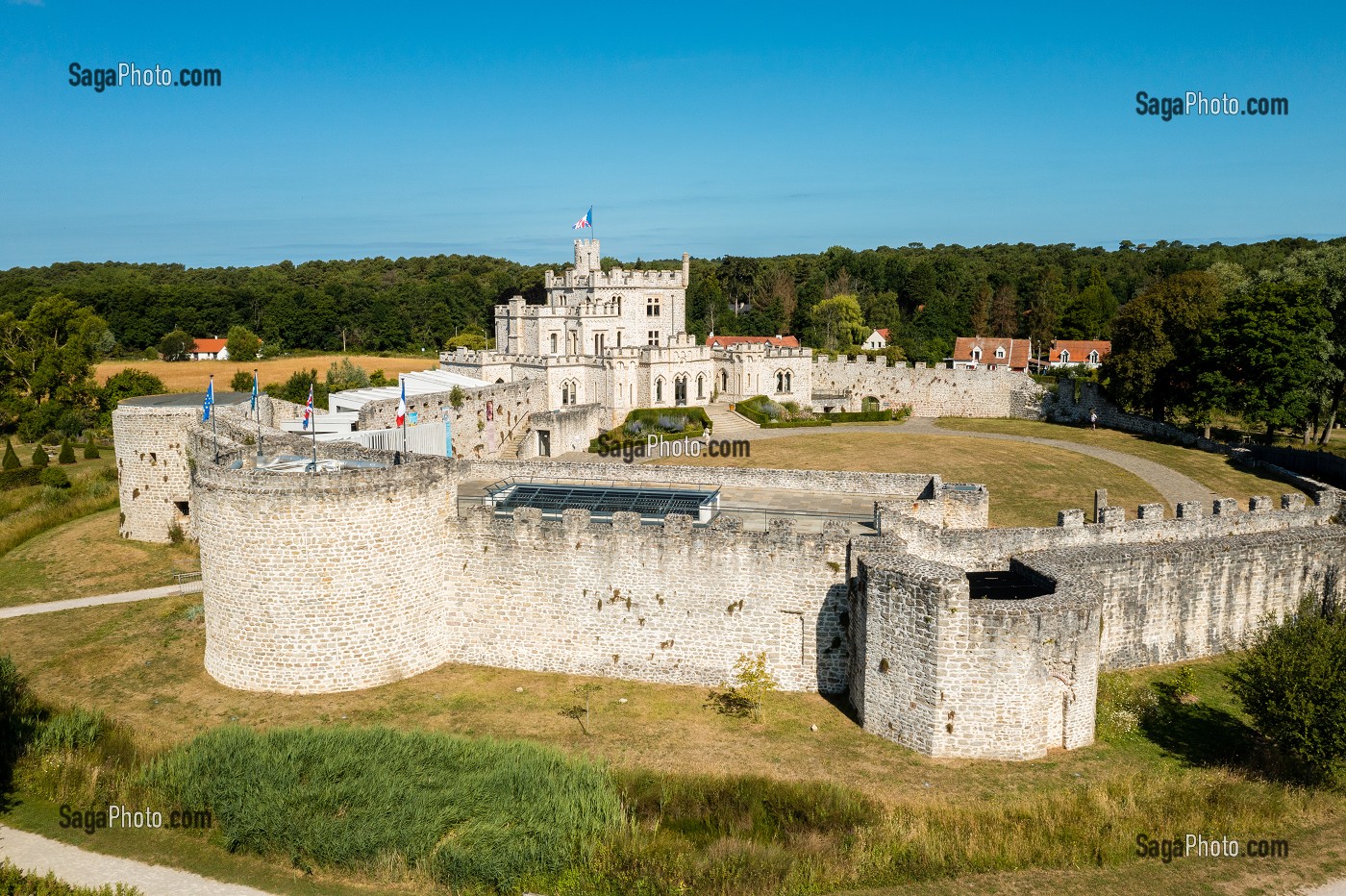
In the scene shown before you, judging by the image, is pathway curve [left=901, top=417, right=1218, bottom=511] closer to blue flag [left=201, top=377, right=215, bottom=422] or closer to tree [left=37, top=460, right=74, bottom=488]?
blue flag [left=201, top=377, right=215, bottom=422]

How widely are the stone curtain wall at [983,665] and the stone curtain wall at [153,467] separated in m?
24.6

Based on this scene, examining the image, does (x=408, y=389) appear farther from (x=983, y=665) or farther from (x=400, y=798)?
(x=983, y=665)

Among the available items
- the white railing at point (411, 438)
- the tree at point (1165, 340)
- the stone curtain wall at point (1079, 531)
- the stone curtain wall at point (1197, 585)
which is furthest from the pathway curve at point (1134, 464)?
the white railing at point (411, 438)

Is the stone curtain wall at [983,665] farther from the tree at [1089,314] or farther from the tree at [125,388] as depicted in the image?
the tree at [1089,314]

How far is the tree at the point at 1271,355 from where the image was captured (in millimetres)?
44344

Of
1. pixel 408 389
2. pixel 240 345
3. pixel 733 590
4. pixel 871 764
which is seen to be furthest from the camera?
pixel 240 345

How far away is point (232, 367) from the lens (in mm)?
83125

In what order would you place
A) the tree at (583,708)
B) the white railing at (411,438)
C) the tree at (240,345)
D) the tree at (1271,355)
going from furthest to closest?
the tree at (240,345) < the tree at (1271,355) < the white railing at (411,438) < the tree at (583,708)

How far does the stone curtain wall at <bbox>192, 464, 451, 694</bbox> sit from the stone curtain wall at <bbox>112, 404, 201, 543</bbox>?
1213cm

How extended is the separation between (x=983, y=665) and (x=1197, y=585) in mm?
7367

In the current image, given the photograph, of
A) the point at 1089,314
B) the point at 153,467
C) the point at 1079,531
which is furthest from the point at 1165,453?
the point at 1089,314

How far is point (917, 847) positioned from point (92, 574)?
85.8 ft

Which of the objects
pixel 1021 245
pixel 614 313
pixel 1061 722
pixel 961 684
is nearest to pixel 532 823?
pixel 961 684

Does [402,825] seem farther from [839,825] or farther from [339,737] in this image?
[839,825]
